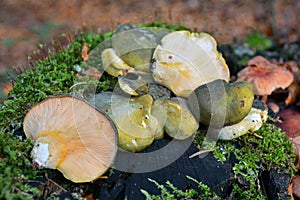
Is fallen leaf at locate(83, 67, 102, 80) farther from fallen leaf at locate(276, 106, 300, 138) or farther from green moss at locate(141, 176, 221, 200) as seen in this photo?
fallen leaf at locate(276, 106, 300, 138)

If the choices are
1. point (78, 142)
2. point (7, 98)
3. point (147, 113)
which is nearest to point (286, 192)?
point (147, 113)

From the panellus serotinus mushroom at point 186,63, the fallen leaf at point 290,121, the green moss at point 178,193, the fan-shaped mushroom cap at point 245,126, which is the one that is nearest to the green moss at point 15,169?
the green moss at point 178,193

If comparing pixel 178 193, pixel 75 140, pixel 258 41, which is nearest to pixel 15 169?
pixel 75 140

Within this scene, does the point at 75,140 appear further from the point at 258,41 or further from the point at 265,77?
the point at 258,41

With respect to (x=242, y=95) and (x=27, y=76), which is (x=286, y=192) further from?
(x=27, y=76)

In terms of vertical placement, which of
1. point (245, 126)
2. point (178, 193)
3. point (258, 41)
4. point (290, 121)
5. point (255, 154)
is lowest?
point (258, 41)

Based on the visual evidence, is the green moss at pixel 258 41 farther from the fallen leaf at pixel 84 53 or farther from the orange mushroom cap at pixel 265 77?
the fallen leaf at pixel 84 53
